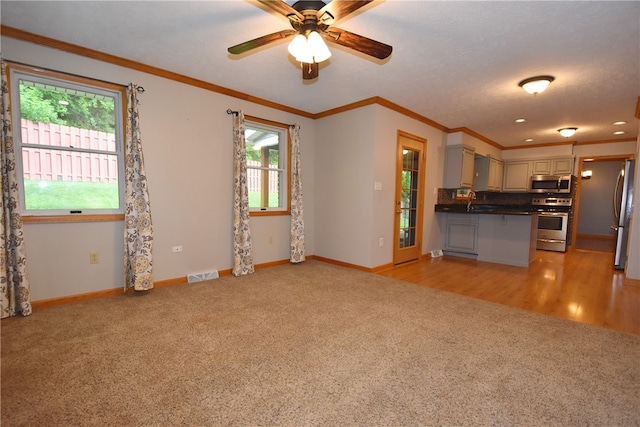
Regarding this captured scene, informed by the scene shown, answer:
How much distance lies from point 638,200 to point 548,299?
204 centimetres

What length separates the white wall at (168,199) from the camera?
2715 millimetres

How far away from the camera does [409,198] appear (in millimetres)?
4852

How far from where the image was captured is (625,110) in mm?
4215

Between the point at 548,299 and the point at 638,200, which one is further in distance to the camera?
the point at 638,200

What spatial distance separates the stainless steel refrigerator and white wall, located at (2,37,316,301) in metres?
5.61

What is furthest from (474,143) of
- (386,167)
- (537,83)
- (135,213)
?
(135,213)

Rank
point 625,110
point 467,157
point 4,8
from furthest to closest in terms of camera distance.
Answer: point 467,157
point 625,110
point 4,8

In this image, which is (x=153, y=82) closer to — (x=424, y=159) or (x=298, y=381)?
(x=298, y=381)

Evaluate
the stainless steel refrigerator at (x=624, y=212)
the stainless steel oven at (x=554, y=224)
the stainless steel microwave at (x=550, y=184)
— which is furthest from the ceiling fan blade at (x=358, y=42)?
the stainless steel microwave at (x=550, y=184)

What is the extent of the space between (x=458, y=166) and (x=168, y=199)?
196 inches

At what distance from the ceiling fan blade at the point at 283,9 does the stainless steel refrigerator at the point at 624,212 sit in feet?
18.5

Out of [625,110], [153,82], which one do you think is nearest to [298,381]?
[153,82]

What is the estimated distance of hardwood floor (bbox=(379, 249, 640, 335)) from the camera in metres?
2.75

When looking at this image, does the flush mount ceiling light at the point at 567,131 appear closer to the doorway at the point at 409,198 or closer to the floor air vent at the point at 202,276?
the doorway at the point at 409,198
